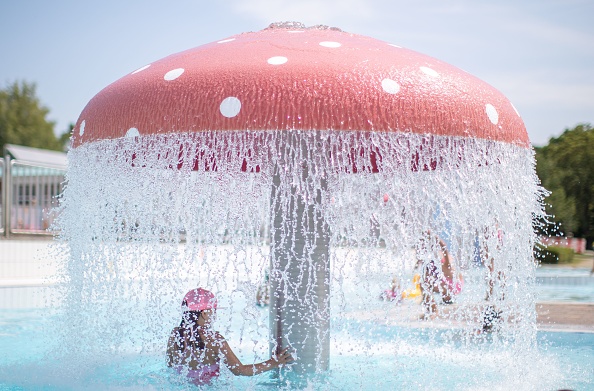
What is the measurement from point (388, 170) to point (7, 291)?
25.0ft

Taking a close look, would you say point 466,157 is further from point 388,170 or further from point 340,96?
point 340,96

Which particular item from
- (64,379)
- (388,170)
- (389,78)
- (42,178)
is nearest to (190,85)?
(389,78)

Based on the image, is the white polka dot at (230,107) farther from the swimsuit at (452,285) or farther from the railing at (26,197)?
the railing at (26,197)

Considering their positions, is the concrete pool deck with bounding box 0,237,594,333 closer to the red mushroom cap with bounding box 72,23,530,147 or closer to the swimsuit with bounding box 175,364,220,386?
the swimsuit with bounding box 175,364,220,386

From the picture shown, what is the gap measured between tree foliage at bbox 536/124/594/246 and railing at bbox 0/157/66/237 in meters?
22.0

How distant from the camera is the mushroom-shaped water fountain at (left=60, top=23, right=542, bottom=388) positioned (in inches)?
142

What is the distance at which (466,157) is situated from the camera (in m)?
3.96

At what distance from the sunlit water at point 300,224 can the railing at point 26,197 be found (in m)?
7.74

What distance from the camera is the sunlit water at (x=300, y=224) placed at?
13.0ft

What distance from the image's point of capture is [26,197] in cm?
1302

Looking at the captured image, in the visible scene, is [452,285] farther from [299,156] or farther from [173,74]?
[173,74]

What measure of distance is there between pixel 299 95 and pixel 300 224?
4.35 ft

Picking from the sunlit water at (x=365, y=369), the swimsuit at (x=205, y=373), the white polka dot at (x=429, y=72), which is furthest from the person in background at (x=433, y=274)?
the swimsuit at (x=205, y=373)

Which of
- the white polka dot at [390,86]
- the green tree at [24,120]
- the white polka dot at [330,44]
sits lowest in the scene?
the white polka dot at [390,86]
